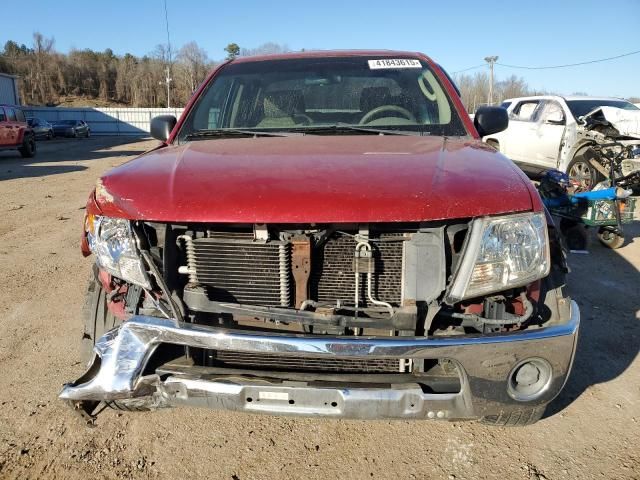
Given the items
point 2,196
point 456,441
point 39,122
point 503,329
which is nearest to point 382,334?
point 503,329

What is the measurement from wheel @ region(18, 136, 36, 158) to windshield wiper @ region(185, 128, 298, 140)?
17.1m

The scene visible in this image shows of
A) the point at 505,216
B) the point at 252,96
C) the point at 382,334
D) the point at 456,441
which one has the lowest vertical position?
the point at 456,441

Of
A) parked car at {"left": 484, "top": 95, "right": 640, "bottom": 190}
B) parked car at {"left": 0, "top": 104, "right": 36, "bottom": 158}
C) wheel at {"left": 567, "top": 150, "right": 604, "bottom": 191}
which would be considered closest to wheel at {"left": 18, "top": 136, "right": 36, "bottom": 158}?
parked car at {"left": 0, "top": 104, "right": 36, "bottom": 158}

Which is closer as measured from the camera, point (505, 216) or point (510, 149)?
point (505, 216)

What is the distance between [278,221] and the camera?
1828mm

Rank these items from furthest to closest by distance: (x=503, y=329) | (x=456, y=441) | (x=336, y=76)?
(x=336, y=76), (x=456, y=441), (x=503, y=329)

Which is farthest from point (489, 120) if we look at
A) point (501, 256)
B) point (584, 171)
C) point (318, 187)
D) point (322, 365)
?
point (584, 171)

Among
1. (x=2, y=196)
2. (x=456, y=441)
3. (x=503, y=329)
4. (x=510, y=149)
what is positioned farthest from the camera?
(x=510, y=149)

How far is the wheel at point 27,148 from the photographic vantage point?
17.2 meters

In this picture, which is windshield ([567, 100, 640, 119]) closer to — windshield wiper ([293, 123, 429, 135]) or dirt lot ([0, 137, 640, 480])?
dirt lot ([0, 137, 640, 480])

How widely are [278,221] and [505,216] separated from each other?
0.87m

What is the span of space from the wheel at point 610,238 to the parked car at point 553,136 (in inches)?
75.1

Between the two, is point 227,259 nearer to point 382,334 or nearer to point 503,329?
point 382,334

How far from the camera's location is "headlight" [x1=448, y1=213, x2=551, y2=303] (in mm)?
1905
